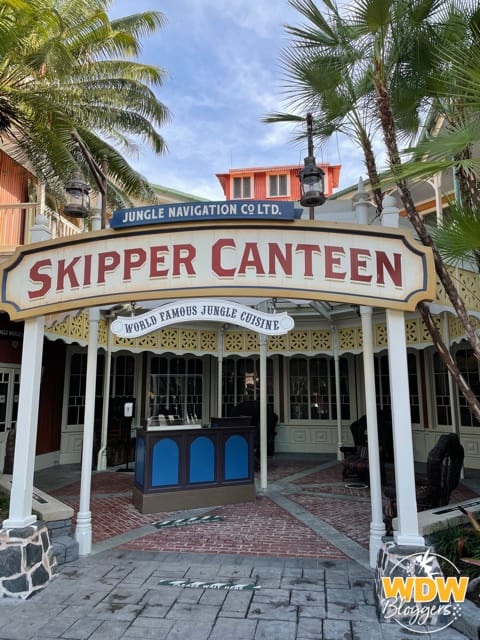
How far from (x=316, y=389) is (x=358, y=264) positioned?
30.6 ft

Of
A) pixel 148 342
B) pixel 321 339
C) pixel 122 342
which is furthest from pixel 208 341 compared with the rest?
pixel 321 339

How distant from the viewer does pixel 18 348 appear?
375 inches

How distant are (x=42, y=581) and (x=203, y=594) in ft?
5.06

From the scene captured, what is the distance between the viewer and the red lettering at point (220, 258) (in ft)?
14.1

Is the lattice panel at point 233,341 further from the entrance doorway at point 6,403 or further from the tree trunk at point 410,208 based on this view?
the tree trunk at point 410,208

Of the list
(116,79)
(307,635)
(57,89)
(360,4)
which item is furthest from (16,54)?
(307,635)

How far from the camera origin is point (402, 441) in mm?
3998

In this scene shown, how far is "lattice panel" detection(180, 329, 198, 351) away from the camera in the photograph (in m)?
11.2

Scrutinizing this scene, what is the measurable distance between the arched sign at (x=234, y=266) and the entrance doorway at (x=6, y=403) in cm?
536

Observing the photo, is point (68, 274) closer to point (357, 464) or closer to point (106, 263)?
point (106, 263)

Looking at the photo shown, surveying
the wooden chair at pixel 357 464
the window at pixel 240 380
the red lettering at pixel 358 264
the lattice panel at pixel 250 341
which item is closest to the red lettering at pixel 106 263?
the red lettering at pixel 358 264

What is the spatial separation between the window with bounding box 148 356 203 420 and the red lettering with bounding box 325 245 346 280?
9.28 metres

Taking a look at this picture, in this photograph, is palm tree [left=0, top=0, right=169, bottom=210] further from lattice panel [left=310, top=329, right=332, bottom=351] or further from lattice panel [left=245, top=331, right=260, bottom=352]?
lattice panel [left=310, top=329, right=332, bottom=351]

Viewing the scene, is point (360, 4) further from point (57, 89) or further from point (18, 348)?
point (18, 348)
